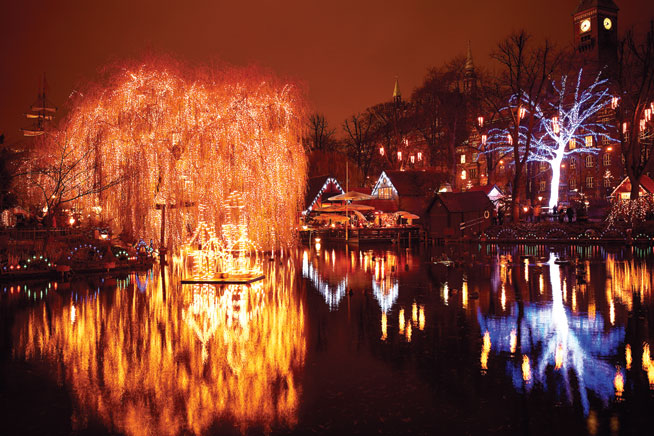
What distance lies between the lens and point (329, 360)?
28.7 ft

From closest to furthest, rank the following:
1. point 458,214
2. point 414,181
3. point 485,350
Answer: point 485,350 < point 458,214 < point 414,181

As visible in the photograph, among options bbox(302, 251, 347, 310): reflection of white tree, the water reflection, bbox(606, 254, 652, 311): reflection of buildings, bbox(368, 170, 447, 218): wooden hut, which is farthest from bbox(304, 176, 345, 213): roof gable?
the water reflection

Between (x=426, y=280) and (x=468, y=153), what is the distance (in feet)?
289

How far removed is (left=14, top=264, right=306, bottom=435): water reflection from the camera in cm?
660

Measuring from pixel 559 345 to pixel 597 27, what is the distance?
9449 cm

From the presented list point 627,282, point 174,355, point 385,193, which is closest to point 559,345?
point 174,355

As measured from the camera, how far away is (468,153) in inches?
4050

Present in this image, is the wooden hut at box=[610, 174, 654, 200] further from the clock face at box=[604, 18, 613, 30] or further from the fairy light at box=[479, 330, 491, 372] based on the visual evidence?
the clock face at box=[604, 18, 613, 30]

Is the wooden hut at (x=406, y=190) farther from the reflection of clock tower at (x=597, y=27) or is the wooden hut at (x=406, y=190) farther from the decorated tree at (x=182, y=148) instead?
the reflection of clock tower at (x=597, y=27)

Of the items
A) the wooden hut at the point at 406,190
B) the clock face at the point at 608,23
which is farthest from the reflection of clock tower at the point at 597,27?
the wooden hut at the point at 406,190

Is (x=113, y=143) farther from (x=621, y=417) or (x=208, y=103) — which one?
(x=621, y=417)

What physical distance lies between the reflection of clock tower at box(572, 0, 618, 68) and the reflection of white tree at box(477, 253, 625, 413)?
88992mm

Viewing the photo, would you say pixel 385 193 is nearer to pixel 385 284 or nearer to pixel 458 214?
pixel 458 214

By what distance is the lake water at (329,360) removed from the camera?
250 inches
